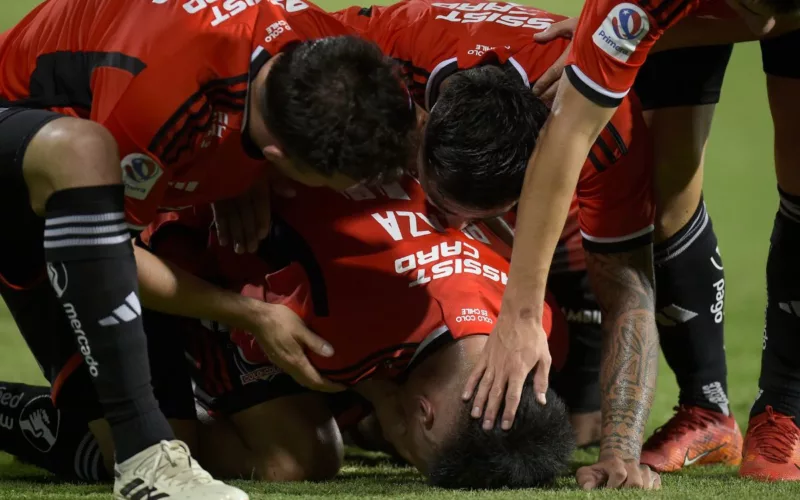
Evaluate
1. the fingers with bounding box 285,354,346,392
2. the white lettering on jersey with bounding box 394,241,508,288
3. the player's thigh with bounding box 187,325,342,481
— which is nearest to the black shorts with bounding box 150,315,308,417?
the player's thigh with bounding box 187,325,342,481

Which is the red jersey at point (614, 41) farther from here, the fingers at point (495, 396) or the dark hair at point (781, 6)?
the fingers at point (495, 396)

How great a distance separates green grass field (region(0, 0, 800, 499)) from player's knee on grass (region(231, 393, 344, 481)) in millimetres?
72

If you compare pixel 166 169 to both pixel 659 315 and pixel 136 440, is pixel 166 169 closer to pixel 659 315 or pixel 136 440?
pixel 136 440

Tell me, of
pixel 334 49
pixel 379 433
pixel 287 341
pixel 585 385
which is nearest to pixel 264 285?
pixel 287 341

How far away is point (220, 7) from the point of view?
2521 mm

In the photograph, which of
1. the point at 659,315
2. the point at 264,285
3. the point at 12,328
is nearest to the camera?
the point at 264,285

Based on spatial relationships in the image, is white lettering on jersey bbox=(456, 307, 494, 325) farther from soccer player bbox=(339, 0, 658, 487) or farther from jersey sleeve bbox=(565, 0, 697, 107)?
jersey sleeve bbox=(565, 0, 697, 107)

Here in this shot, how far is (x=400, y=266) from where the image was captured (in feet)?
9.39

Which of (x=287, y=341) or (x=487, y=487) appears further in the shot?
(x=287, y=341)

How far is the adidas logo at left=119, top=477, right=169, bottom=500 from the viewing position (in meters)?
2.11

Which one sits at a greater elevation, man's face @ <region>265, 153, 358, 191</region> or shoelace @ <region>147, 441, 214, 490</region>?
man's face @ <region>265, 153, 358, 191</region>

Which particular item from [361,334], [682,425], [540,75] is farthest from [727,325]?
[361,334]

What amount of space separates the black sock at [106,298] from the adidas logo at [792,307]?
167cm

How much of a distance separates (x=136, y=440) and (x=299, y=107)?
28.1 inches
